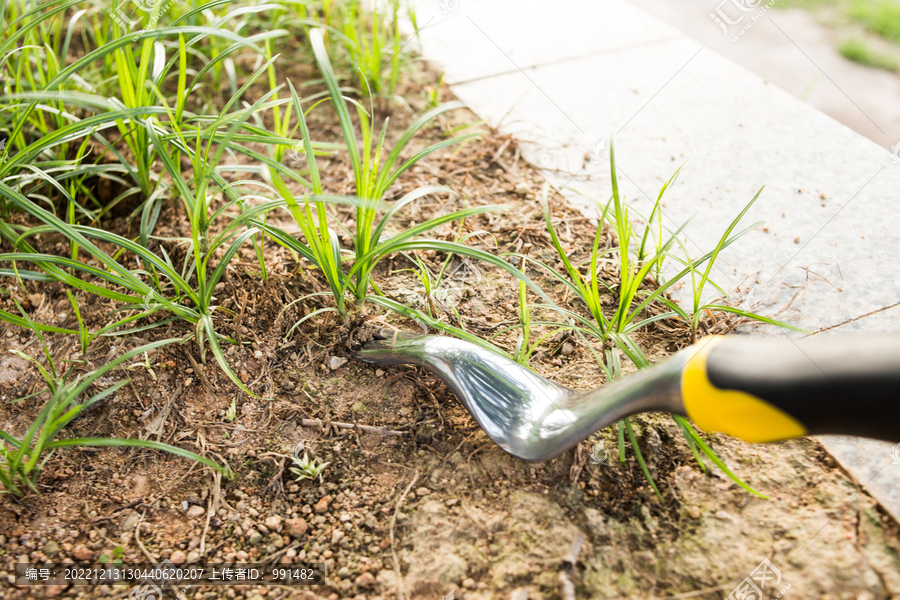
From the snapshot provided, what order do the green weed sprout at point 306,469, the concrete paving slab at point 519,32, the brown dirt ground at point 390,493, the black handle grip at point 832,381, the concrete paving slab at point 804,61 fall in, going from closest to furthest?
the black handle grip at point 832,381, the brown dirt ground at point 390,493, the green weed sprout at point 306,469, the concrete paving slab at point 519,32, the concrete paving slab at point 804,61

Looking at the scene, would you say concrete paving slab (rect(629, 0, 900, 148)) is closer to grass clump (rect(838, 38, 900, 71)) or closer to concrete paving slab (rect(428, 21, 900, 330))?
grass clump (rect(838, 38, 900, 71))

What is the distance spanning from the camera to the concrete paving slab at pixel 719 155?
4.83 ft

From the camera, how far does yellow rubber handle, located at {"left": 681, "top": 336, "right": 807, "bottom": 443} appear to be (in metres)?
0.85

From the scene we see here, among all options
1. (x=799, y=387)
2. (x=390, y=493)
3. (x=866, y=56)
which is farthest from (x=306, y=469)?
(x=866, y=56)

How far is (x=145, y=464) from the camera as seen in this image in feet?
3.89

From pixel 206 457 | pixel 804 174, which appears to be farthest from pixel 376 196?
pixel 804 174

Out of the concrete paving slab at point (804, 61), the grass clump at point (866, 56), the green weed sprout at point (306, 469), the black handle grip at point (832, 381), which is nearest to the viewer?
the black handle grip at point (832, 381)

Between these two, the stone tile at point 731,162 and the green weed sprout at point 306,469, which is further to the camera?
the stone tile at point 731,162

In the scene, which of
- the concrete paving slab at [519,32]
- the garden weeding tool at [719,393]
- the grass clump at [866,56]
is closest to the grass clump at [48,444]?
the garden weeding tool at [719,393]

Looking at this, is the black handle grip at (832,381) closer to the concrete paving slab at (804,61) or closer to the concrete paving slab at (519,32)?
the concrete paving slab at (519,32)

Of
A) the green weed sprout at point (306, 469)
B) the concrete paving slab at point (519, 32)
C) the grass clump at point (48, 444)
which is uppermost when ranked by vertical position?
the concrete paving slab at point (519, 32)

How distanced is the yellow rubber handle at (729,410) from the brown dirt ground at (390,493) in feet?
0.79

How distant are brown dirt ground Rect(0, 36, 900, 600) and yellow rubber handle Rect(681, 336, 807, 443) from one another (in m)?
0.24

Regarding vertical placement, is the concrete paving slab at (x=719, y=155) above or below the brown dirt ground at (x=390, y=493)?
above
